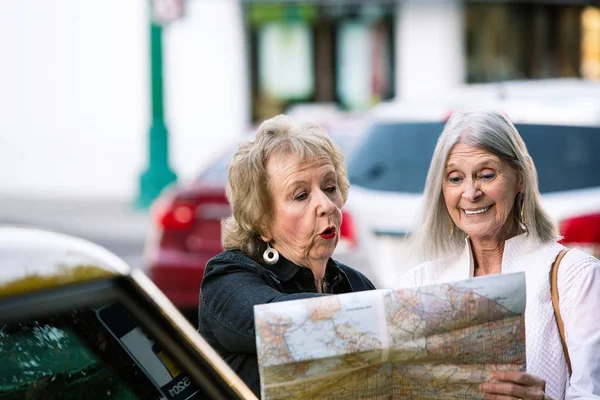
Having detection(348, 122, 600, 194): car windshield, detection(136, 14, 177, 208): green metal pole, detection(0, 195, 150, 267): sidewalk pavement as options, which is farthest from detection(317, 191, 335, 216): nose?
detection(136, 14, 177, 208): green metal pole

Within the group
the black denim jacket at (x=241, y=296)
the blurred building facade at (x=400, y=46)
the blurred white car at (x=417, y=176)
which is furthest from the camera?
the blurred building facade at (x=400, y=46)

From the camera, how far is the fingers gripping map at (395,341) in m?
1.88

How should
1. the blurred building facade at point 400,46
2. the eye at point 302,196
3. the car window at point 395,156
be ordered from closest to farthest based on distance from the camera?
the eye at point 302,196
the car window at point 395,156
the blurred building facade at point 400,46

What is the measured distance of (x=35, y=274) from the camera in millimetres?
1742

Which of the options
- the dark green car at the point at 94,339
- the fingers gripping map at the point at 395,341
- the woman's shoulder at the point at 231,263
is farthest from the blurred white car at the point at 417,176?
the dark green car at the point at 94,339

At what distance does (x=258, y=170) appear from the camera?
7.79 feet

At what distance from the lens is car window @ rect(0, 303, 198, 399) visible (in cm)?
179

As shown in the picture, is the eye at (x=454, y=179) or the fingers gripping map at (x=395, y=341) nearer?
the fingers gripping map at (x=395, y=341)

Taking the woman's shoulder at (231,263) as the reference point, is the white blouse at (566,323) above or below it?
below

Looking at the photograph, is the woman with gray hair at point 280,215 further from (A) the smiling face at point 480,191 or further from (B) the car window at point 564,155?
(B) the car window at point 564,155

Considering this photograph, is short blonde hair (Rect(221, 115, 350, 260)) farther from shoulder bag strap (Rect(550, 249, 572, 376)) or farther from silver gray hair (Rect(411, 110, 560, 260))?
shoulder bag strap (Rect(550, 249, 572, 376))

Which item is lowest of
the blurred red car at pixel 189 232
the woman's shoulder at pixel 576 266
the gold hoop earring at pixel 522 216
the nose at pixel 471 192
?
the blurred red car at pixel 189 232

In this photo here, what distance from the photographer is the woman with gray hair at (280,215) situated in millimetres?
2295

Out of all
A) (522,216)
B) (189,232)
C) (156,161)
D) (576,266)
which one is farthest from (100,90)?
(576,266)
